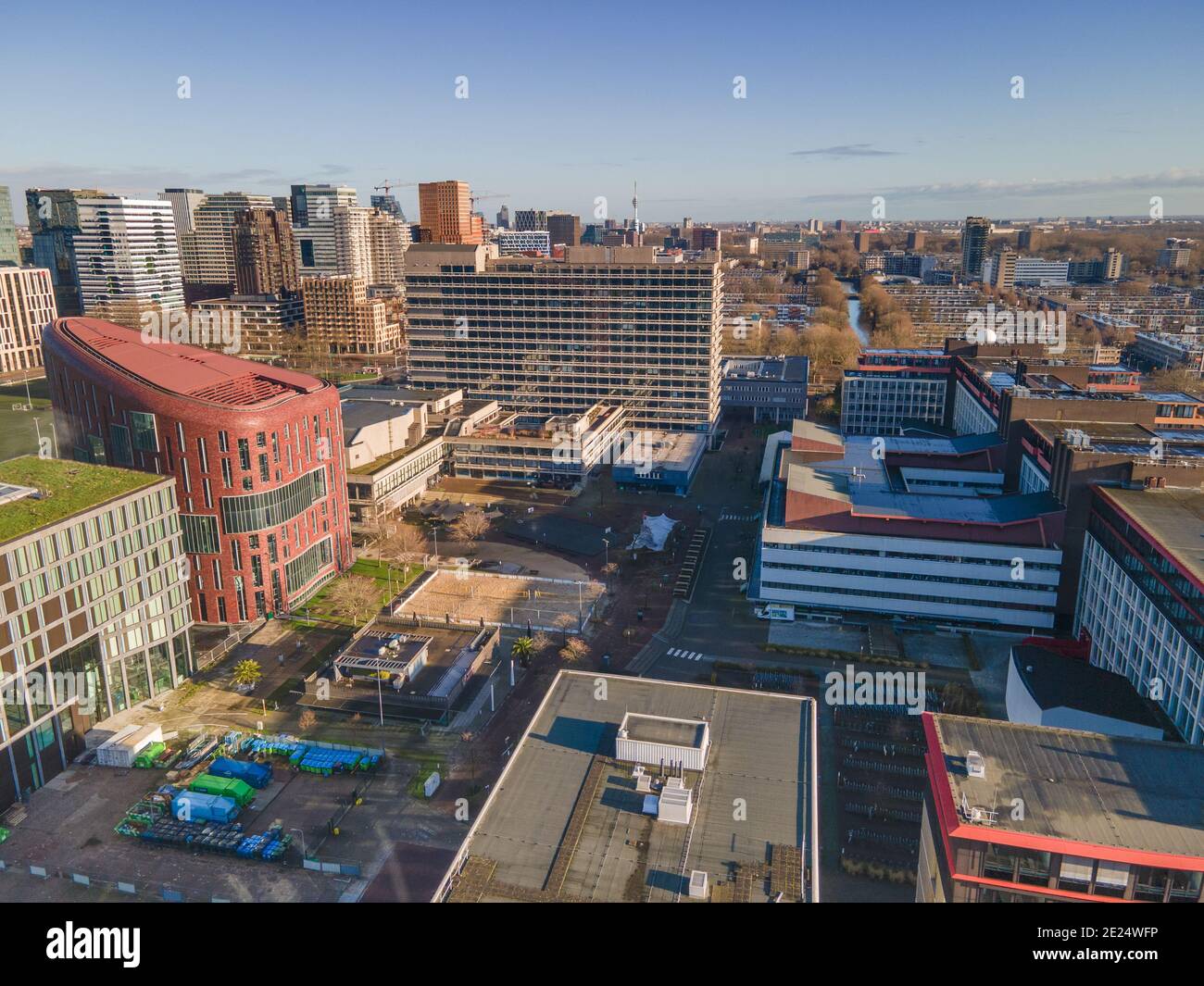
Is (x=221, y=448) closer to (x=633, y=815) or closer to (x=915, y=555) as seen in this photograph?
(x=633, y=815)

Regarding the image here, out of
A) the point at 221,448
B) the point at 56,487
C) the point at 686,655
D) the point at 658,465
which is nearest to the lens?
the point at 56,487

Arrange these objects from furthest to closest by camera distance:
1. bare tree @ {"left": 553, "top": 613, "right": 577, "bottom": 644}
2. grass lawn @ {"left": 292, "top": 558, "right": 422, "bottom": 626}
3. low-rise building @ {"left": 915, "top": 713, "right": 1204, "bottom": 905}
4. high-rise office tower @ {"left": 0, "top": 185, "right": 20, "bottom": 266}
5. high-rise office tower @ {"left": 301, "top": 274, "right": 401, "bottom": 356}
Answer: high-rise office tower @ {"left": 0, "top": 185, "right": 20, "bottom": 266}, high-rise office tower @ {"left": 301, "top": 274, "right": 401, "bottom": 356}, grass lawn @ {"left": 292, "top": 558, "right": 422, "bottom": 626}, bare tree @ {"left": 553, "top": 613, "right": 577, "bottom": 644}, low-rise building @ {"left": 915, "top": 713, "right": 1204, "bottom": 905}

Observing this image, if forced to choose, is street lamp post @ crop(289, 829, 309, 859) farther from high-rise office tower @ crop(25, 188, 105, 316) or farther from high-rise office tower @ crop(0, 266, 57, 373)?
high-rise office tower @ crop(25, 188, 105, 316)

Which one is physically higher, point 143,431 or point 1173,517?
point 143,431

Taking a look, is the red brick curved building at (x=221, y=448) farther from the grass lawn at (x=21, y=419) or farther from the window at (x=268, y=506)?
the grass lawn at (x=21, y=419)

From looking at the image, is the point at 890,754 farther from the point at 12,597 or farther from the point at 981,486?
the point at 12,597

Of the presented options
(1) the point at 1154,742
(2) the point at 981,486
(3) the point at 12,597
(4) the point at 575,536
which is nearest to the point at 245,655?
(3) the point at 12,597

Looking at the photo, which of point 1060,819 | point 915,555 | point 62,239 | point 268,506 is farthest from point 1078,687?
point 62,239

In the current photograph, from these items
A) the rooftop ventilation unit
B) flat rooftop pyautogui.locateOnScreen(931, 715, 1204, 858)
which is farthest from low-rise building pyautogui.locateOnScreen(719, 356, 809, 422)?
the rooftop ventilation unit
